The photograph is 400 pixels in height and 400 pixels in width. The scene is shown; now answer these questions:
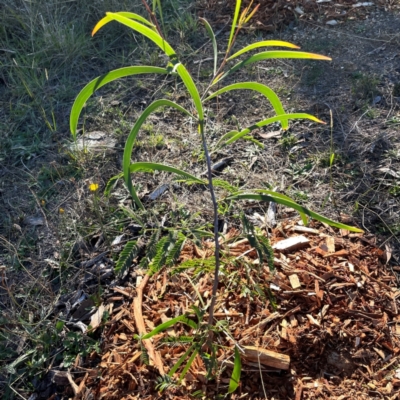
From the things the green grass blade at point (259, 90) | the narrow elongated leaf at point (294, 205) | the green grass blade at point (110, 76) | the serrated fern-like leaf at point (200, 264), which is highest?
the green grass blade at point (110, 76)

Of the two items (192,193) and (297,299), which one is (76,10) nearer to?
(192,193)

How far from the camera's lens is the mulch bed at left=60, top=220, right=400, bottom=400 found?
1.79 metres

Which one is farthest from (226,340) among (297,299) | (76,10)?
(76,10)

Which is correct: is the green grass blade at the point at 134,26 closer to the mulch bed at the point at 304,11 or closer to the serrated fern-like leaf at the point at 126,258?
the serrated fern-like leaf at the point at 126,258

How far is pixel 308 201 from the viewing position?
2580 millimetres

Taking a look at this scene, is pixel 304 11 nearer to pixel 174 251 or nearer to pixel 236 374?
pixel 174 251

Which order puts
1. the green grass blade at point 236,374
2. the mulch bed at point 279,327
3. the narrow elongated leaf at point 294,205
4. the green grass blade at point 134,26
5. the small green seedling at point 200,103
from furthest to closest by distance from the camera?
the mulch bed at point 279,327, the green grass blade at point 236,374, the narrow elongated leaf at point 294,205, the small green seedling at point 200,103, the green grass blade at point 134,26

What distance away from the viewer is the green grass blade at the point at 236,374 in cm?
162

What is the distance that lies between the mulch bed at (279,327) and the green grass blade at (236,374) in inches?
3.6

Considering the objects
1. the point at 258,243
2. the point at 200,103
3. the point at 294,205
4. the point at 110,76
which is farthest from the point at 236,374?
the point at 110,76

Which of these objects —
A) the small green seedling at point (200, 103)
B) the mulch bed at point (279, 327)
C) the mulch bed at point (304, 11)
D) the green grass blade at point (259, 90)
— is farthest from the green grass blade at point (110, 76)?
the mulch bed at point (304, 11)

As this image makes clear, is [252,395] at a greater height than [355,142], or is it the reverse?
[355,142]

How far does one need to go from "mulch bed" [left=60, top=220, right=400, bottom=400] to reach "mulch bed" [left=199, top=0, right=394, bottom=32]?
7.49ft

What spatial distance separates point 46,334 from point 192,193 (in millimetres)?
1089
